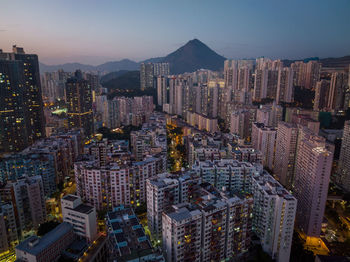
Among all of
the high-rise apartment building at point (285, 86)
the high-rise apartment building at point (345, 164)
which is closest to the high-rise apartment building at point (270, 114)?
the high-rise apartment building at point (345, 164)

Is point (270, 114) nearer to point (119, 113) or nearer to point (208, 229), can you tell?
point (119, 113)

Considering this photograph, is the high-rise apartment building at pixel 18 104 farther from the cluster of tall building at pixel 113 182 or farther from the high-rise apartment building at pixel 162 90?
the high-rise apartment building at pixel 162 90

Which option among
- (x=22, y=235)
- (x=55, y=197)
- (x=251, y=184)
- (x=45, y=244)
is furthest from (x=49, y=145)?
(x=251, y=184)

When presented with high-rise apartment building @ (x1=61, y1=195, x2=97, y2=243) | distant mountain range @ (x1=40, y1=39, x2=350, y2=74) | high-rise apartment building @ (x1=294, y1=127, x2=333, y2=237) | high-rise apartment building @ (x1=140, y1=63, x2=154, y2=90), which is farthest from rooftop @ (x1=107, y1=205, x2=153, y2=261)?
distant mountain range @ (x1=40, y1=39, x2=350, y2=74)

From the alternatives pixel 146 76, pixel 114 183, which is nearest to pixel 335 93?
pixel 114 183

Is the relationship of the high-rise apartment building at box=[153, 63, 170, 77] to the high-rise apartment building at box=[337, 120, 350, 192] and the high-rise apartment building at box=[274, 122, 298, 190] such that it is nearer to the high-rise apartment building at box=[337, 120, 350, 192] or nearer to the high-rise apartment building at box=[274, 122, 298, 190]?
the high-rise apartment building at box=[274, 122, 298, 190]

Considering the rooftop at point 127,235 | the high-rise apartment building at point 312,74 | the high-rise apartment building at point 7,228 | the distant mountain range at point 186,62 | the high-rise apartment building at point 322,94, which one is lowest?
the high-rise apartment building at point 7,228
